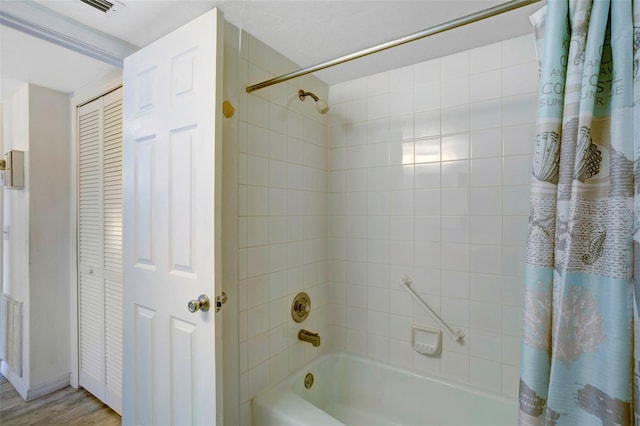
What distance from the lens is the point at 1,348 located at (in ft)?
7.95

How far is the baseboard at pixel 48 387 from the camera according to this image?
210cm

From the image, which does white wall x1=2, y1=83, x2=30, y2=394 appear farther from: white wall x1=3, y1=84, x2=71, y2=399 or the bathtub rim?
the bathtub rim

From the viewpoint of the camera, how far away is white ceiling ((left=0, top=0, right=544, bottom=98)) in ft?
4.21

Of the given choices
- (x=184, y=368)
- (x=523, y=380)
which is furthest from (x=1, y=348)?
(x=523, y=380)

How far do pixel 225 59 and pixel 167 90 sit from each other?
0.94 ft

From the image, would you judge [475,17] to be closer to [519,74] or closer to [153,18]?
[519,74]

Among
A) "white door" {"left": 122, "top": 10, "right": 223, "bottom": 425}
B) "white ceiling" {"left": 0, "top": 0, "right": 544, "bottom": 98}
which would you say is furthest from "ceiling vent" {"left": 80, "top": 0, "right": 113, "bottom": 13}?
"white door" {"left": 122, "top": 10, "right": 223, "bottom": 425}

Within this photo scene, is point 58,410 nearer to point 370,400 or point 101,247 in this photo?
point 101,247

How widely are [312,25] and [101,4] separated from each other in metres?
0.88

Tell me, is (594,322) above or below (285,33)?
below

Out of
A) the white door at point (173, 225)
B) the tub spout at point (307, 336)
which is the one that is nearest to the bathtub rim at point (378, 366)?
the tub spout at point (307, 336)

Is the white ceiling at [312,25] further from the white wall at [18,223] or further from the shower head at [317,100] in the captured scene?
the white wall at [18,223]

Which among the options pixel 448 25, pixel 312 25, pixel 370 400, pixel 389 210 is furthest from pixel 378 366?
pixel 312 25

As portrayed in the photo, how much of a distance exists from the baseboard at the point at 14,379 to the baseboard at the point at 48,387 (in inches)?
1.4
